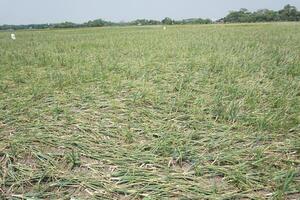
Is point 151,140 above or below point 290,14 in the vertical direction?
below

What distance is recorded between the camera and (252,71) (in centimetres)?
530

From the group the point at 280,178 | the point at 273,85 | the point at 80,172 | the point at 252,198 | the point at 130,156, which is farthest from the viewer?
the point at 273,85

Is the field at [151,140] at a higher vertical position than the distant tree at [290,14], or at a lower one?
lower

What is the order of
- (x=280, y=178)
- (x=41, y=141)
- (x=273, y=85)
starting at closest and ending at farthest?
(x=280, y=178) < (x=41, y=141) < (x=273, y=85)

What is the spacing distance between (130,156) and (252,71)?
399 centimetres

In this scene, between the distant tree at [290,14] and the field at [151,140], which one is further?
the distant tree at [290,14]

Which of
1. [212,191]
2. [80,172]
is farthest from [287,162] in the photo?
[80,172]

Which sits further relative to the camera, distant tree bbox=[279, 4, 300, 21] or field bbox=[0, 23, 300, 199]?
distant tree bbox=[279, 4, 300, 21]

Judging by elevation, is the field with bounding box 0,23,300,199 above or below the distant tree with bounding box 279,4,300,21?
below

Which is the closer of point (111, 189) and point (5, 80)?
point (111, 189)

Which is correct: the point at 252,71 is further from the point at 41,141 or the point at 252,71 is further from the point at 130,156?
the point at 41,141

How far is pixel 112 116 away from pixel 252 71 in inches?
136

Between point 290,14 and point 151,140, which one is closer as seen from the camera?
point 151,140

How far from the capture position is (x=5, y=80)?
16.7 feet
